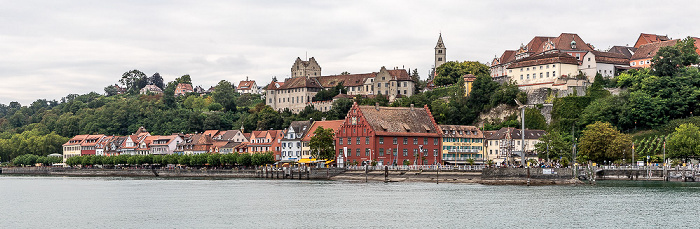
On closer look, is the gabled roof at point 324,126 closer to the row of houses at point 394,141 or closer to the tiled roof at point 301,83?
the row of houses at point 394,141

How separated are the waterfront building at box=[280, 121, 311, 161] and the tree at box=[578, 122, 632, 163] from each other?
42.6m

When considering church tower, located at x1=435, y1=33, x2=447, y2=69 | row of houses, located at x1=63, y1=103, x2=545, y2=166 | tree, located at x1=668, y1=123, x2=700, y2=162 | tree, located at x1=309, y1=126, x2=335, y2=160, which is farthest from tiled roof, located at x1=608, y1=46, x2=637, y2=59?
tree, located at x1=309, y1=126, x2=335, y2=160

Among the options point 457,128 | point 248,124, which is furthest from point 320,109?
point 457,128

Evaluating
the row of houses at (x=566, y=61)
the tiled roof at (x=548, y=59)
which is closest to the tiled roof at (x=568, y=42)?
the row of houses at (x=566, y=61)

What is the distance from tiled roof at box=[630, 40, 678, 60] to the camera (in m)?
135

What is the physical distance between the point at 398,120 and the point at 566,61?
33.0 m

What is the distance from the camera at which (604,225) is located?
50875 millimetres

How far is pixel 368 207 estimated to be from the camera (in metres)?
62.4

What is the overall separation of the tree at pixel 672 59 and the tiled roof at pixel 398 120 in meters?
33.0

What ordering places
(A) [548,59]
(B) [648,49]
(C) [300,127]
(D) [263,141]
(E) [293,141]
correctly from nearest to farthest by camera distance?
(E) [293,141]
(C) [300,127]
(A) [548,59]
(B) [648,49]
(D) [263,141]

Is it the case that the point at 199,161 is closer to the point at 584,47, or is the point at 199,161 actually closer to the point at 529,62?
the point at 529,62

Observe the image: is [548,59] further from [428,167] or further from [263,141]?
[263,141]

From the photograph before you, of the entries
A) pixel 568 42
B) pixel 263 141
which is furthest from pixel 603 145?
pixel 263 141

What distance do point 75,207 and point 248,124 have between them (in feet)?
322
